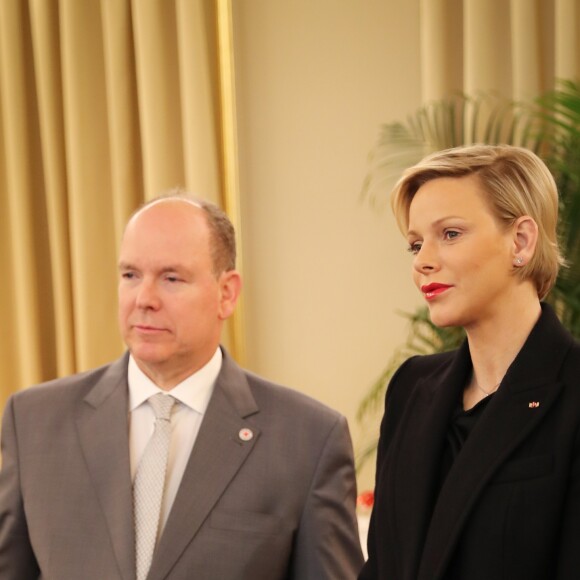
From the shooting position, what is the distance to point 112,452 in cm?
249

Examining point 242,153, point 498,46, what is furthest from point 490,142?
point 242,153

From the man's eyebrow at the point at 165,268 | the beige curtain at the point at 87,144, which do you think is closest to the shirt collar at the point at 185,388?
the man's eyebrow at the point at 165,268

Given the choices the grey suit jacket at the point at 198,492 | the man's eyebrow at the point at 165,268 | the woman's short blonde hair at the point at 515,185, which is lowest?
the grey suit jacket at the point at 198,492

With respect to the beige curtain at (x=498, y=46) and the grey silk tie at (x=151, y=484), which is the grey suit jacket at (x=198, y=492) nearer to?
the grey silk tie at (x=151, y=484)

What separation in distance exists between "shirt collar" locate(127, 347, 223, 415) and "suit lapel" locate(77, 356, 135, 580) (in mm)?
25

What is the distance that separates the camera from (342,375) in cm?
441

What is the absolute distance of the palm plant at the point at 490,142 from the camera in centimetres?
335

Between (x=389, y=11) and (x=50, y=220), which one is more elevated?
(x=389, y=11)

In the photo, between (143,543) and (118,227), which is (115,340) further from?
(143,543)

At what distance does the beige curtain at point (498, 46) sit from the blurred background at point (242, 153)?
0.01 meters

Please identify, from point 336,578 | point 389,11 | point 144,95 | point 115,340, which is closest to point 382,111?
point 389,11

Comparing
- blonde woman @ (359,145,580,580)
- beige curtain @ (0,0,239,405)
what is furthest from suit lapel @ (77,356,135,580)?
beige curtain @ (0,0,239,405)

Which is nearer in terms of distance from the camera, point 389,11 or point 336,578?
point 336,578

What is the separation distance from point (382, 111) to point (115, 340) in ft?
4.97
